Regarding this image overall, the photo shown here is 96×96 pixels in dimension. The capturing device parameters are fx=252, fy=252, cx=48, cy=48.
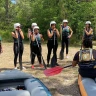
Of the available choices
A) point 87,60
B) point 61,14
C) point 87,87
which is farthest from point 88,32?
point 61,14

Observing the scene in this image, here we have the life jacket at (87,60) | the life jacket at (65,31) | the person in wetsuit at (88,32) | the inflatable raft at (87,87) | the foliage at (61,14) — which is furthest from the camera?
the foliage at (61,14)

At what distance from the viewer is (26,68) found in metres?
8.17

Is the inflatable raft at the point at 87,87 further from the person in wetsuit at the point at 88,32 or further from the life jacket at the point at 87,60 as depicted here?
the person in wetsuit at the point at 88,32

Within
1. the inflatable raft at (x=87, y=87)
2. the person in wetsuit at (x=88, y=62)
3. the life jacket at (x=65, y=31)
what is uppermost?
the life jacket at (x=65, y=31)

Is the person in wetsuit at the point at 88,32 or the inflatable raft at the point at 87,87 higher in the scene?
the person in wetsuit at the point at 88,32

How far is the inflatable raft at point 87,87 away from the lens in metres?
4.47

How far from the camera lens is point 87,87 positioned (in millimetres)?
4773

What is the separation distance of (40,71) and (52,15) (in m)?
10.1

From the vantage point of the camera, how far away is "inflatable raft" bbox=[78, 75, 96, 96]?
14.7 feet

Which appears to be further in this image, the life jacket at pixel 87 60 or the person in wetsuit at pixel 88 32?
the person in wetsuit at pixel 88 32

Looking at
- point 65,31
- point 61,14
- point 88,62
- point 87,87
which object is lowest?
point 87,87

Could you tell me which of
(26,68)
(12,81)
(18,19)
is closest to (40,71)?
(26,68)

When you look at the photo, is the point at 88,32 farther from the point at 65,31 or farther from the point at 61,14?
the point at 61,14

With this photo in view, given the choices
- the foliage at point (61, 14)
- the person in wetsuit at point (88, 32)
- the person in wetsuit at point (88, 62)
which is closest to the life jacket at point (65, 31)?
the person in wetsuit at point (88, 32)
